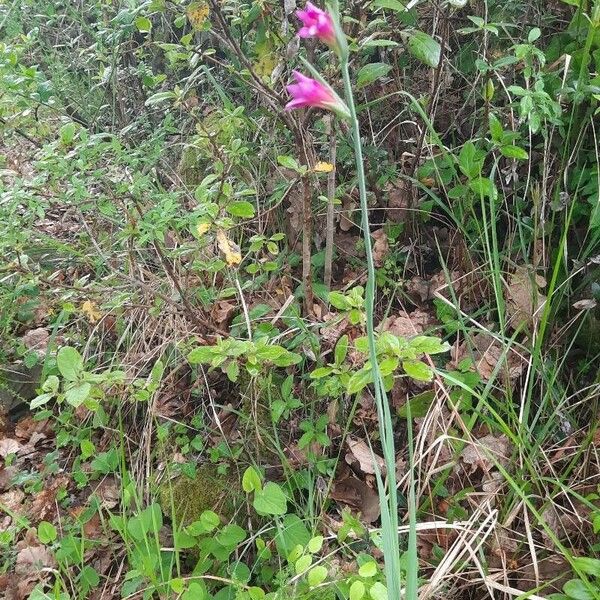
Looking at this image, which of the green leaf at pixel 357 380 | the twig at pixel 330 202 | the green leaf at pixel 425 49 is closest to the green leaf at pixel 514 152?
the green leaf at pixel 425 49

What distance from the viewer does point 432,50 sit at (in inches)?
60.7

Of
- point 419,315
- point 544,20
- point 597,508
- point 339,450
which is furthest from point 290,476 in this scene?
point 544,20

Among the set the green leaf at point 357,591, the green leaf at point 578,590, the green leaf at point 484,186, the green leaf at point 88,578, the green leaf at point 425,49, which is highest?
the green leaf at point 425,49

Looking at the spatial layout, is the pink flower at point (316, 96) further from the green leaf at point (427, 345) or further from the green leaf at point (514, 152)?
the green leaf at point (514, 152)

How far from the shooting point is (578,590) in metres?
1.25

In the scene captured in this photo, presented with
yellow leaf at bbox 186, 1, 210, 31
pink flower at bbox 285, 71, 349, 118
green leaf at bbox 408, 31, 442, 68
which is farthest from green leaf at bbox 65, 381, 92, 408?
green leaf at bbox 408, 31, 442, 68

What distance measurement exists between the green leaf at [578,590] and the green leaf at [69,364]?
124cm

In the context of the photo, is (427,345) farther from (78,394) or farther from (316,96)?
(78,394)

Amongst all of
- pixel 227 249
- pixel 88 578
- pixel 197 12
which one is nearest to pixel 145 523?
pixel 88 578

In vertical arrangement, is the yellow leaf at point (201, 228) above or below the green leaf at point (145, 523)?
above

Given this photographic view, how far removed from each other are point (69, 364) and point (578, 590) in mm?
1296

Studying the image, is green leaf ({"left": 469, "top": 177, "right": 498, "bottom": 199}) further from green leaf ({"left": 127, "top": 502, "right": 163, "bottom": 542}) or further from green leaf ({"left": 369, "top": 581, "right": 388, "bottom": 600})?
green leaf ({"left": 127, "top": 502, "right": 163, "bottom": 542})

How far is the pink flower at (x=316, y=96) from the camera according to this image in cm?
88

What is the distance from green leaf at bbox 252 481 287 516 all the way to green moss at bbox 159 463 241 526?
282 millimetres
